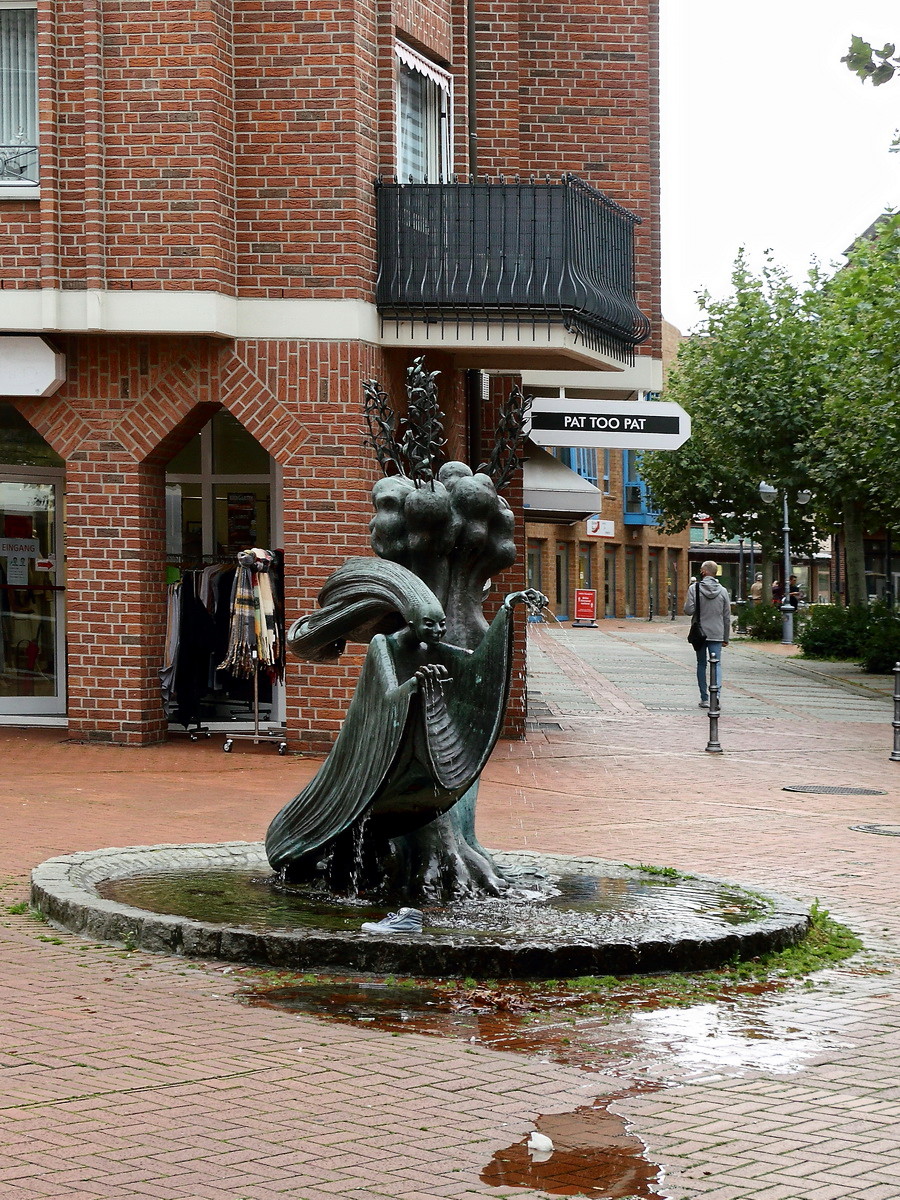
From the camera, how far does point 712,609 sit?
76.2 feet

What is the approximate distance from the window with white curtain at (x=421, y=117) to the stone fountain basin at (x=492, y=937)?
35.9 ft

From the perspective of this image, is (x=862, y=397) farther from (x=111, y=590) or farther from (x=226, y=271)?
(x=111, y=590)

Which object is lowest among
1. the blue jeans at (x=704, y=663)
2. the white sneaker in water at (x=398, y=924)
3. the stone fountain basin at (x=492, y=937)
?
the stone fountain basin at (x=492, y=937)

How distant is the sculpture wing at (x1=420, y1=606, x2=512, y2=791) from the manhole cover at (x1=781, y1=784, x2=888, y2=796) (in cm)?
736

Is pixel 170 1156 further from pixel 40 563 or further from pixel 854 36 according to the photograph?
pixel 40 563

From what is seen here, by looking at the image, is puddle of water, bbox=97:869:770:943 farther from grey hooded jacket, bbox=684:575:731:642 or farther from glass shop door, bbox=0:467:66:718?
grey hooded jacket, bbox=684:575:731:642

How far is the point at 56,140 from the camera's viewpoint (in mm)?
16281

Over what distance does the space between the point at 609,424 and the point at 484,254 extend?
2.94 m

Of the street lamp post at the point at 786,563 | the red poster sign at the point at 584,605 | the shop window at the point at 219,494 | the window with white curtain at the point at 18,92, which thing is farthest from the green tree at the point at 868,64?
the red poster sign at the point at 584,605

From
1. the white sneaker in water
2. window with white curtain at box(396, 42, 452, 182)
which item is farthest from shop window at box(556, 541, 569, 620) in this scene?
the white sneaker in water

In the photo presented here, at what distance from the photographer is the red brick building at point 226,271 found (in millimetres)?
16141

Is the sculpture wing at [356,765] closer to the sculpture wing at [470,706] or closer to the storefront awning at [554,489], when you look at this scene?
the sculpture wing at [470,706]

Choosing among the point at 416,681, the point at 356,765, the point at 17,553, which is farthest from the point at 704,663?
Result: the point at 416,681

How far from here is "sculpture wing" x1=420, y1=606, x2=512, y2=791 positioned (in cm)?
764
